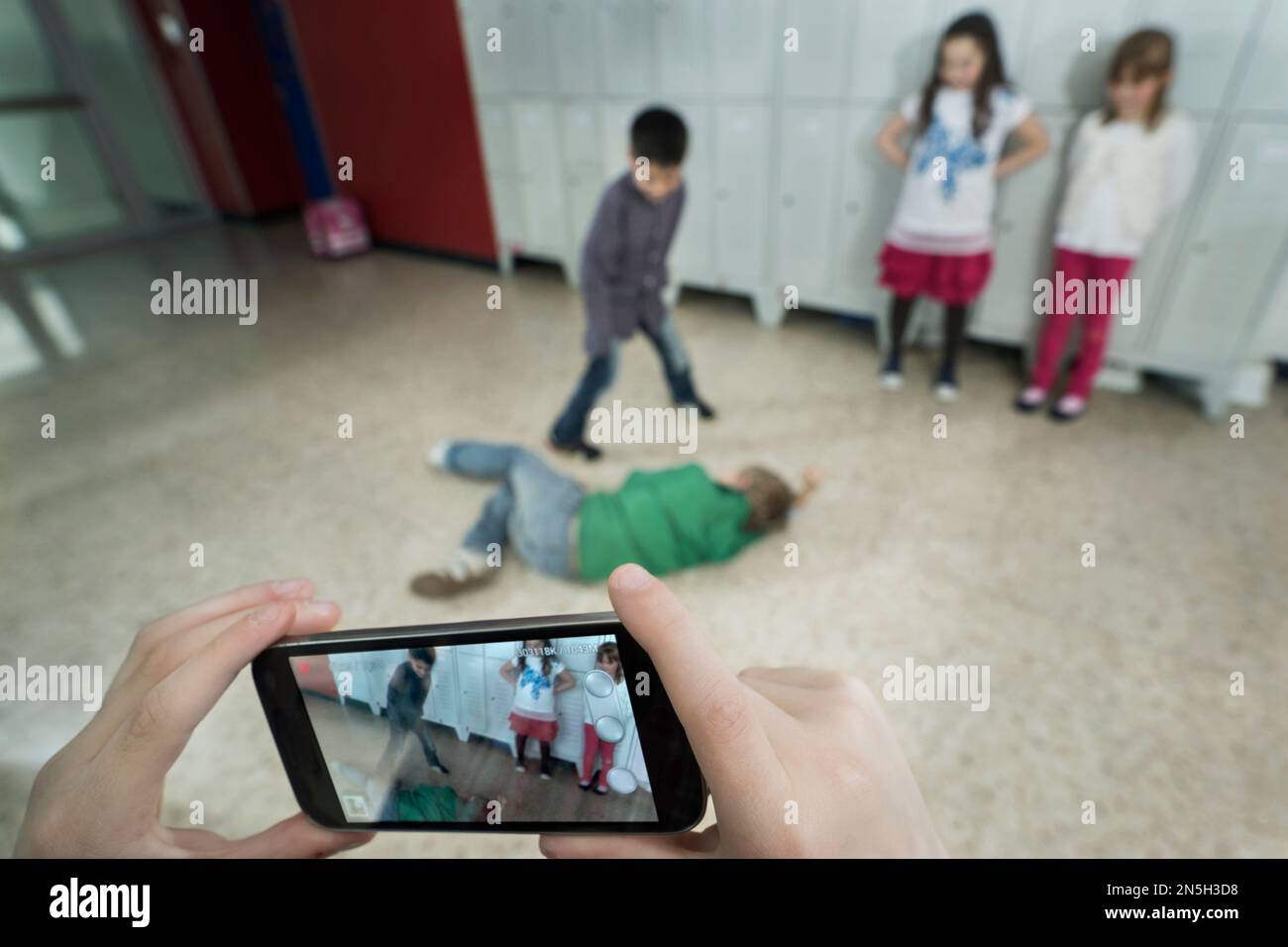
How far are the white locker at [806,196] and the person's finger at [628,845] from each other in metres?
2.67

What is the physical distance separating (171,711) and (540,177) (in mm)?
3374

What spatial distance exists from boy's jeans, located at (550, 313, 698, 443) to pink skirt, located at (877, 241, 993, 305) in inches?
33.8

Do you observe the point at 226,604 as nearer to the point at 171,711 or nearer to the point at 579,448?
the point at 171,711

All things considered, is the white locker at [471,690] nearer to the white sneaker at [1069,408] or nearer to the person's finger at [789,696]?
the person's finger at [789,696]

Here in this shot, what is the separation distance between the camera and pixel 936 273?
2.33 m

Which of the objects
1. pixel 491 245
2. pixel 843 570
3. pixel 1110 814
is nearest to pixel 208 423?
pixel 491 245

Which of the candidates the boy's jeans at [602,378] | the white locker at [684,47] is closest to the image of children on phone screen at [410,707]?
the boy's jeans at [602,378]

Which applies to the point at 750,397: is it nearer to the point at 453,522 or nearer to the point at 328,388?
the point at 453,522

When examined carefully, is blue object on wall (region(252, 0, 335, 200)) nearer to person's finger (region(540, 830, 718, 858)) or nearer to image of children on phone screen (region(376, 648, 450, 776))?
image of children on phone screen (region(376, 648, 450, 776))

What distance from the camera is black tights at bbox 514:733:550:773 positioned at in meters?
0.59

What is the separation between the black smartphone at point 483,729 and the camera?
1.74 ft

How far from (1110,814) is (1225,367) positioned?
1785 mm

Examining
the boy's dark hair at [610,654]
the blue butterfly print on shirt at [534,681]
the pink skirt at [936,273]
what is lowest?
the pink skirt at [936,273]

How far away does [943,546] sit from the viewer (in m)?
1.74
